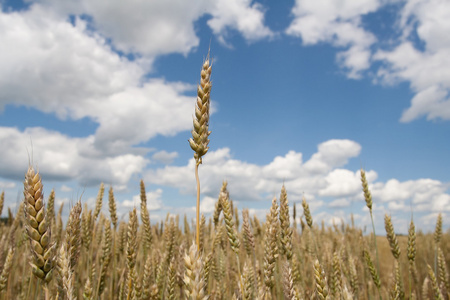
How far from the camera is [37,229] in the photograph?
1.38 meters

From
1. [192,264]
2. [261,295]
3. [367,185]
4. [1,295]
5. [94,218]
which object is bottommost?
[1,295]

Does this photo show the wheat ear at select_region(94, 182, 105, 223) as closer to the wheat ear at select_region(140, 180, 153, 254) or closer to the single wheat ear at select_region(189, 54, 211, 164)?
the wheat ear at select_region(140, 180, 153, 254)

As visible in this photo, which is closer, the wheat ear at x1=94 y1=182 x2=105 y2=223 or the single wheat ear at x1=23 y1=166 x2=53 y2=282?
the single wheat ear at x1=23 y1=166 x2=53 y2=282

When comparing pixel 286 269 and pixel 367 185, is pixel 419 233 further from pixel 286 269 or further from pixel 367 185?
pixel 286 269

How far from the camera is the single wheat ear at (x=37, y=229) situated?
52.9 inches

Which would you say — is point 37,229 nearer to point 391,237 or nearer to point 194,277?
point 194,277

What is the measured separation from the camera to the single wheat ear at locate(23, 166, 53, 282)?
1345 mm

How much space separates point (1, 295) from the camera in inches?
132

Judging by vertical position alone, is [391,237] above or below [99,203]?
below

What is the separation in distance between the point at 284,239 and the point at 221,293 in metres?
1.22

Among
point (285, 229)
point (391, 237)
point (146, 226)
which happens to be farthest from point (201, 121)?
point (391, 237)

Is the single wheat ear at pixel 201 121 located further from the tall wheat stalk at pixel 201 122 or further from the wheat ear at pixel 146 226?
the wheat ear at pixel 146 226

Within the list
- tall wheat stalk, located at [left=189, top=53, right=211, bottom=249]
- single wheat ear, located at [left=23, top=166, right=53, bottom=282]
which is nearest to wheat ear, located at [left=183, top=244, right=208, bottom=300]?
tall wheat stalk, located at [left=189, top=53, right=211, bottom=249]

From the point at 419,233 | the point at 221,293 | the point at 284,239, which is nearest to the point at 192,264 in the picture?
the point at 284,239
